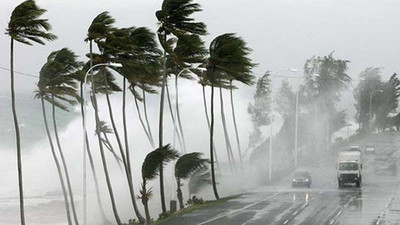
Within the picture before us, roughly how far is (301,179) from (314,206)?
19302mm

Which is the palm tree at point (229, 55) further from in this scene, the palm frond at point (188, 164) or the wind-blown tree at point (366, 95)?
the wind-blown tree at point (366, 95)

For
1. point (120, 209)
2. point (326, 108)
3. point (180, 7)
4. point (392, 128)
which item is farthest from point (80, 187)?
point (392, 128)

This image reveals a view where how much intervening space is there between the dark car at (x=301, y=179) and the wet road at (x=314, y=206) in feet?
3.60

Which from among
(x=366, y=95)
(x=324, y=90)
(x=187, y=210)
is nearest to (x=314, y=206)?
(x=187, y=210)

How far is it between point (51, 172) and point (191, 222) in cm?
8707

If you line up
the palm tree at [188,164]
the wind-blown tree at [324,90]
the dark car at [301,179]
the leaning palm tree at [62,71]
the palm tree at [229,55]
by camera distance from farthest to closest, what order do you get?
the wind-blown tree at [324,90] → the dark car at [301,179] → the palm tree at [229,55] → the leaning palm tree at [62,71] → the palm tree at [188,164]

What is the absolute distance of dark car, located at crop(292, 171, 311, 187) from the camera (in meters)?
69.7

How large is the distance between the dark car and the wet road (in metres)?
1.10

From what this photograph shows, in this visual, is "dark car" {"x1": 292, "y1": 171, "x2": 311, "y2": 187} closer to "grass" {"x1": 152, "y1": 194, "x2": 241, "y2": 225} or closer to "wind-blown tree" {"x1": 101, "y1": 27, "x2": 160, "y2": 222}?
"grass" {"x1": 152, "y1": 194, "x2": 241, "y2": 225}

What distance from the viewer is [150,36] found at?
170ft

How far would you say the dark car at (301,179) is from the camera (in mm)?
69688

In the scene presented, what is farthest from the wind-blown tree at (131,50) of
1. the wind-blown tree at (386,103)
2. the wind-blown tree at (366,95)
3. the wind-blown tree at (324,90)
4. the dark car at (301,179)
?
the wind-blown tree at (386,103)

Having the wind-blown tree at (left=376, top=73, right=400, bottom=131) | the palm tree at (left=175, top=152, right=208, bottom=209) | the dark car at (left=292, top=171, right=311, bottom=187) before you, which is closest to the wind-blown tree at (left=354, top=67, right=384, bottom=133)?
the wind-blown tree at (left=376, top=73, right=400, bottom=131)

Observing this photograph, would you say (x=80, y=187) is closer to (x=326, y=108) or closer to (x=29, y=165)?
(x=29, y=165)
